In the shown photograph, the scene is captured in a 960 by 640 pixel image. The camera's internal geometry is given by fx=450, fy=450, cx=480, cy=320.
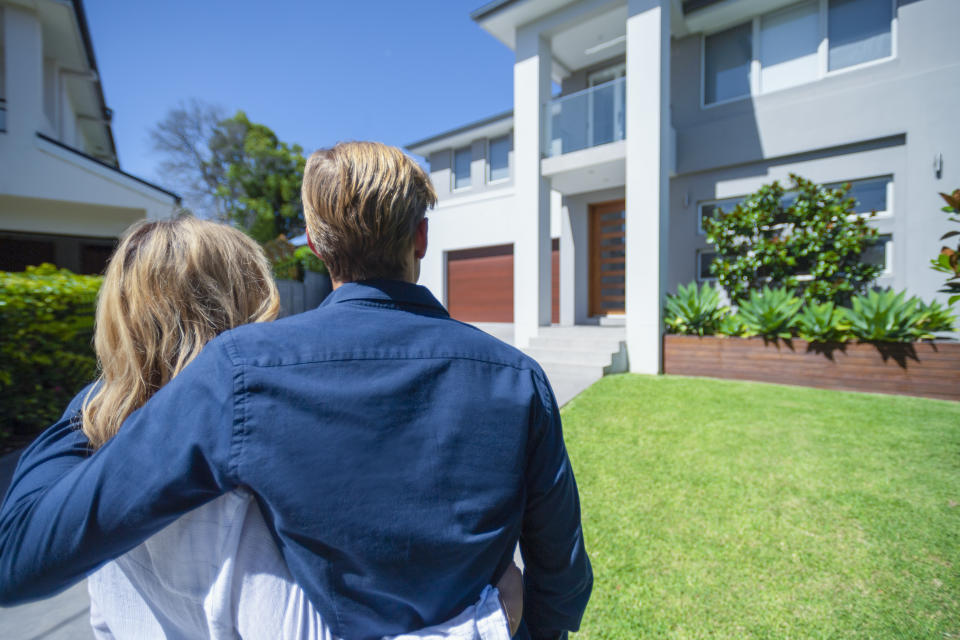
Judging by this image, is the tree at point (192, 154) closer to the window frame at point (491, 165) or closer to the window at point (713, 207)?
the window frame at point (491, 165)

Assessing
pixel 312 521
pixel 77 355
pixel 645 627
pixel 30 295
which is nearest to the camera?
pixel 312 521

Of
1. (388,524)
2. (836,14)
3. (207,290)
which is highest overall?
(836,14)

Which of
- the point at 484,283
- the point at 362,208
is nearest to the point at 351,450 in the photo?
the point at 362,208

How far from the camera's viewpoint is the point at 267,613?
76 cm

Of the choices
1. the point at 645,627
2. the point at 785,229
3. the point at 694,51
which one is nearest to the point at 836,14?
the point at 694,51

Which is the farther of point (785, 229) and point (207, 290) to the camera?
point (785, 229)

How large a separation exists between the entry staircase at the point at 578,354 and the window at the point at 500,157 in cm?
592

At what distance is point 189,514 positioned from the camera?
2.53 feet

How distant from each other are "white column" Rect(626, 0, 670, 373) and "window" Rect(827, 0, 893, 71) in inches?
110

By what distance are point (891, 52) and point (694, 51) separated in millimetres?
2931

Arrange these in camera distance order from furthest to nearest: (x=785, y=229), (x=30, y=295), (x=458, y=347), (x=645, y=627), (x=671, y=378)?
1. (x=785, y=229)
2. (x=671, y=378)
3. (x=30, y=295)
4. (x=645, y=627)
5. (x=458, y=347)

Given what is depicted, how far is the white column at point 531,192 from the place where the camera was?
837 centimetres

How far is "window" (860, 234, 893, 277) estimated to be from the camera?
690 centimetres

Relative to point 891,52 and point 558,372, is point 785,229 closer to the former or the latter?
point 891,52
